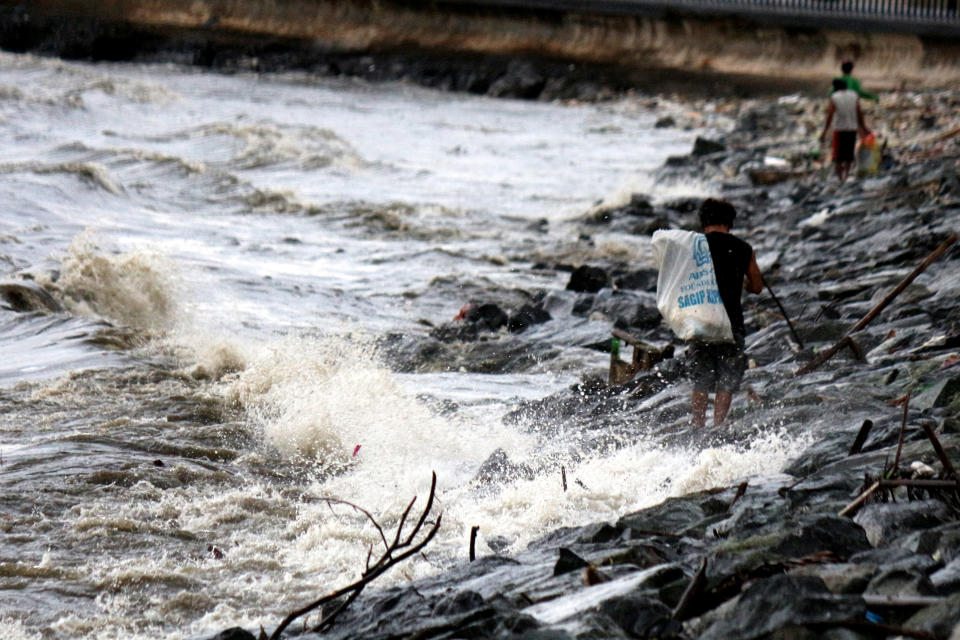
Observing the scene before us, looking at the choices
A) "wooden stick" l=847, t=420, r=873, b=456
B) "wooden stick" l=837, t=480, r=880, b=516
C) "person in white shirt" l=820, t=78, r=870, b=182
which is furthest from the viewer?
"person in white shirt" l=820, t=78, r=870, b=182

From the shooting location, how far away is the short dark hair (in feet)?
21.7

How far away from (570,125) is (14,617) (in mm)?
27405

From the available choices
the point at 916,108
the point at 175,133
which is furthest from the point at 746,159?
the point at 175,133

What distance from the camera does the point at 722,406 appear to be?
6.77 m

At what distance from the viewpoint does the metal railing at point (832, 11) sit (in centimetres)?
3262

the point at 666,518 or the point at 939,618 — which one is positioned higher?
the point at 939,618

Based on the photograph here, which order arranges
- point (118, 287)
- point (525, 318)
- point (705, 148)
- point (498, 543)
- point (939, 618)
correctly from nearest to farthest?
point (939, 618) → point (498, 543) → point (525, 318) → point (118, 287) → point (705, 148)

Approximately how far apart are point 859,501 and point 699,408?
2.58 m

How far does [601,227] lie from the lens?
53.6 feet

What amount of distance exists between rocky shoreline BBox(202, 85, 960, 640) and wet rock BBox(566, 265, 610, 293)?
22 mm

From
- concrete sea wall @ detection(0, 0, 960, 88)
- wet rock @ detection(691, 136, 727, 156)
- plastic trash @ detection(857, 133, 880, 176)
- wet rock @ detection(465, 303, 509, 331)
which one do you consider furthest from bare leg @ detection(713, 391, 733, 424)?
concrete sea wall @ detection(0, 0, 960, 88)

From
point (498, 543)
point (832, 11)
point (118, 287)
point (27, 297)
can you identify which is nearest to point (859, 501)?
point (498, 543)

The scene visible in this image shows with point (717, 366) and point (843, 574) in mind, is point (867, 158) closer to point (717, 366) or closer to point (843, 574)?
point (717, 366)

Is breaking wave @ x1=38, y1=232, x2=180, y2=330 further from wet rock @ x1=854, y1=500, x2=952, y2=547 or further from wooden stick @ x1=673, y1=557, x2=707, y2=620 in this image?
wooden stick @ x1=673, y1=557, x2=707, y2=620
